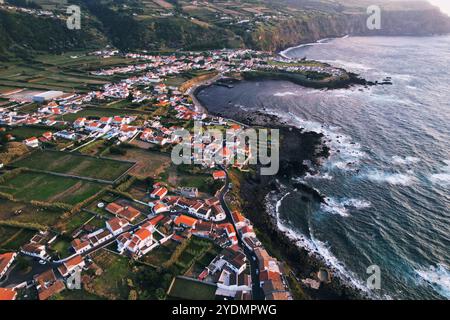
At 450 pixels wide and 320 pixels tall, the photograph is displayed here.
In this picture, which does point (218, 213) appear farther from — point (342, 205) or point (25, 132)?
point (25, 132)

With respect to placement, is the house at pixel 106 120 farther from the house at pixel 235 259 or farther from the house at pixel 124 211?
the house at pixel 235 259

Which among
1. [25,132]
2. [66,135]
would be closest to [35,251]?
[66,135]

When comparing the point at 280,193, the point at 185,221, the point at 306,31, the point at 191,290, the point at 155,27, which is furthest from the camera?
the point at 306,31

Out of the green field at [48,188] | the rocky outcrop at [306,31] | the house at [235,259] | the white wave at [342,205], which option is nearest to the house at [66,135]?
the green field at [48,188]

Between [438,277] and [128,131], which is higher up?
[128,131]

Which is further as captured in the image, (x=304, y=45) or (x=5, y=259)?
(x=304, y=45)

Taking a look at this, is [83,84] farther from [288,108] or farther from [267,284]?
[267,284]

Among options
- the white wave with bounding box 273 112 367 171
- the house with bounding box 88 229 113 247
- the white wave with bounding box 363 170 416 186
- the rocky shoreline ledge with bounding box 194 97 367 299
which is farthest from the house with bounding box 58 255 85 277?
the white wave with bounding box 363 170 416 186
